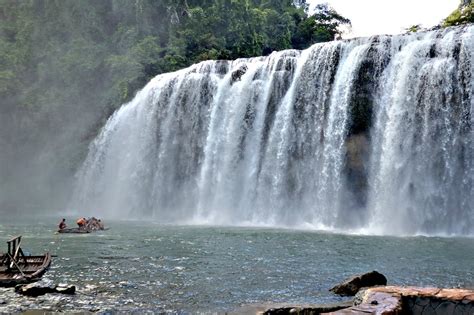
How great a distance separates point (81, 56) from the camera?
155ft

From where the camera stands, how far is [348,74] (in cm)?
2752

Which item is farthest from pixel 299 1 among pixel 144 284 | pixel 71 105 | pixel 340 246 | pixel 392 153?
pixel 144 284

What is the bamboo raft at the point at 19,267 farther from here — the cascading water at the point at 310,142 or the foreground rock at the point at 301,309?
the cascading water at the point at 310,142

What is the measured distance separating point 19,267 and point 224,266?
18.0 feet

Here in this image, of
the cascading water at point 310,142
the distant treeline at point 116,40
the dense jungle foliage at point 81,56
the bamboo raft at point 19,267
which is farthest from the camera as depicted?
the distant treeline at point 116,40

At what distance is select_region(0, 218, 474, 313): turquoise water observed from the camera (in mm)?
10845

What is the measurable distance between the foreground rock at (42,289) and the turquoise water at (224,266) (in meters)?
0.22

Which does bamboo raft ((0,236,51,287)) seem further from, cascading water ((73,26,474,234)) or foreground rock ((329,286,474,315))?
cascading water ((73,26,474,234))

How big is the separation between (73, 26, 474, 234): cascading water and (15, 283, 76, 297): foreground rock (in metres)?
15.5

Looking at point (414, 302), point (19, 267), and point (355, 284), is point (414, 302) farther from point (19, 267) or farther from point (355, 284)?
point (19, 267)

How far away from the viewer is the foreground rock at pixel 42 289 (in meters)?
11.2

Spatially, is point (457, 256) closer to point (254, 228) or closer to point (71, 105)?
point (254, 228)

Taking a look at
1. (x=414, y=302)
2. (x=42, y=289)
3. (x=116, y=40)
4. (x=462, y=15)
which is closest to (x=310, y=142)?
(x=462, y=15)

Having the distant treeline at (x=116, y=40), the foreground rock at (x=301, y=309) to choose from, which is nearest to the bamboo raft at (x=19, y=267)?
the foreground rock at (x=301, y=309)
